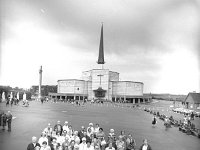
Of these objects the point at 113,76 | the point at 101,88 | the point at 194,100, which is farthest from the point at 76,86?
the point at 194,100

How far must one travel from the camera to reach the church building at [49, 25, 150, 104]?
103 metres

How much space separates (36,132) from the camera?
59.5ft

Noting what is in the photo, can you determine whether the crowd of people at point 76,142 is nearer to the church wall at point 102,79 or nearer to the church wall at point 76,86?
the church wall at point 102,79

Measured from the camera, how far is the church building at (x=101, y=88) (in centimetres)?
10319

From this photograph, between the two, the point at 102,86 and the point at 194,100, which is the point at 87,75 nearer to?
the point at 102,86

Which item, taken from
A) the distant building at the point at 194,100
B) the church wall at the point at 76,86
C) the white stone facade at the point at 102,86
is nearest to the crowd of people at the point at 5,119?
the distant building at the point at 194,100

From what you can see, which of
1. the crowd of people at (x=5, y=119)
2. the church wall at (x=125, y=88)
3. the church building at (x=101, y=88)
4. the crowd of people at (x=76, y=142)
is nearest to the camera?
the crowd of people at (x=76, y=142)

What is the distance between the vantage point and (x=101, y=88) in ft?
337

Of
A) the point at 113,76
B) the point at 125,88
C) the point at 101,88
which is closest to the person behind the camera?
the point at 101,88

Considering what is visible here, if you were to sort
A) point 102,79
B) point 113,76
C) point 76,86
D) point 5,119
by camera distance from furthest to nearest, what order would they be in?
point 113,76 → point 76,86 → point 102,79 → point 5,119

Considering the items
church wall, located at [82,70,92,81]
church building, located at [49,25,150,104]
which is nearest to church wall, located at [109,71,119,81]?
church building, located at [49,25,150,104]

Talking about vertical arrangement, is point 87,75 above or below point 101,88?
above

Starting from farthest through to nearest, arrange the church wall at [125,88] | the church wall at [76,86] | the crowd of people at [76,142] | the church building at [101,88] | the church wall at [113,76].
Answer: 1. the church wall at [113,76]
2. the church wall at [76,86]
3. the church wall at [125,88]
4. the church building at [101,88]
5. the crowd of people at [76,142]

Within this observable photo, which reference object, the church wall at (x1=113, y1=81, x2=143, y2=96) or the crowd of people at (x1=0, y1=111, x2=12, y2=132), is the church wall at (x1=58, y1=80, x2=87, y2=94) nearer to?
the church wall at (x1=113, y1=81, x2=143, y2=96)
